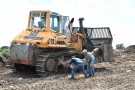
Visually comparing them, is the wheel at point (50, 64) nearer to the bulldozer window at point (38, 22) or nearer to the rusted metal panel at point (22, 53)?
the rusted metal panel at point (22, 53)

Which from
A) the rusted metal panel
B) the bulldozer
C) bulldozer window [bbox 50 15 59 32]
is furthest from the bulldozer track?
bulldozer window [bbox 50 15 59 32]

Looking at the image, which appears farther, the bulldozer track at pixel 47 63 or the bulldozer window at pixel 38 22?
the bulldozer window at pixel 38 22

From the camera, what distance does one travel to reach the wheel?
18469 millimetres

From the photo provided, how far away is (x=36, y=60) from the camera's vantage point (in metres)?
18.5

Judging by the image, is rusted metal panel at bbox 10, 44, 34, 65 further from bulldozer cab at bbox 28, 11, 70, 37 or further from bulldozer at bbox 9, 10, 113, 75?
bulldozer cab at bbox 28, 11, 70, 37

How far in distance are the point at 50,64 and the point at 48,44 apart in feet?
3.37

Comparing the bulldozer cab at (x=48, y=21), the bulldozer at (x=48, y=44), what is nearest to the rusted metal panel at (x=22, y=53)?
the bulldozer at (x=48, y=44)

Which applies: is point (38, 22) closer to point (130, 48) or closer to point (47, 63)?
point (47, 63)

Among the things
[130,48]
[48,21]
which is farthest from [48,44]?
[130,48]

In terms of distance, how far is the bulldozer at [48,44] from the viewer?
1848 centimetres

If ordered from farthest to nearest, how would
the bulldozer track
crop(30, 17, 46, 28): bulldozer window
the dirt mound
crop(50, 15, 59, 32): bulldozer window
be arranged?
the dirt mound, crop(50, 15, 59, 32): bulldozer window, crop(30, 17, 46, 28): bulldozer window, the bulldozer track

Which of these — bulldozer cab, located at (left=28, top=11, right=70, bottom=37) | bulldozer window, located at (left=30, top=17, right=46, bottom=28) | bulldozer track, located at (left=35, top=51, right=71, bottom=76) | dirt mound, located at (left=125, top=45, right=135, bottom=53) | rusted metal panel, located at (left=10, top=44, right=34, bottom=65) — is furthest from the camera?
Result: dirt mound, located at (left=125, top=45, right=135, bottom=53)

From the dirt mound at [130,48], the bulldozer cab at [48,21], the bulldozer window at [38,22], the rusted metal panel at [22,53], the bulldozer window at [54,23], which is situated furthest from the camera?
the dirt mound at [130,48]

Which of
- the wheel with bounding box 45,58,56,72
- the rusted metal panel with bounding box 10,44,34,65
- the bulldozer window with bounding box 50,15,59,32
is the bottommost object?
the wheel with bounding box 45,58,56,72
